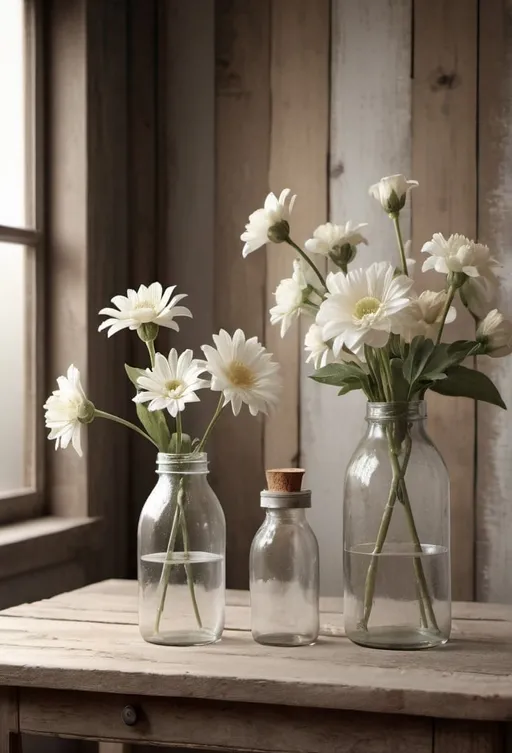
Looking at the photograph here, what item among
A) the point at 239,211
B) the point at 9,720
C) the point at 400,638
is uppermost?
the point at 239,211

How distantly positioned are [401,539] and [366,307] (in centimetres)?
31

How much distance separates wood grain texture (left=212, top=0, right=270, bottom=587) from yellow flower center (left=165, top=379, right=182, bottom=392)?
91 cm

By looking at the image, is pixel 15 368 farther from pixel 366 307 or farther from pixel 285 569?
pixel 366 307

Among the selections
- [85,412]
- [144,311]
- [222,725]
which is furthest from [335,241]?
[222,725]

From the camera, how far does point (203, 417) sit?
7.67 feet

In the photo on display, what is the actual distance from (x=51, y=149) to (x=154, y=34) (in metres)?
0.39

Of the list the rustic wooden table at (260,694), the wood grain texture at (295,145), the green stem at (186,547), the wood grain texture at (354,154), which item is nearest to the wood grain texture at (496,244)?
the wood grain texture at (354,154)

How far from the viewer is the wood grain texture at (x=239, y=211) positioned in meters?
2.29

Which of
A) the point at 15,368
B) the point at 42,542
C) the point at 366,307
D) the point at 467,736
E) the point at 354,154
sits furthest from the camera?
the point at 354,154

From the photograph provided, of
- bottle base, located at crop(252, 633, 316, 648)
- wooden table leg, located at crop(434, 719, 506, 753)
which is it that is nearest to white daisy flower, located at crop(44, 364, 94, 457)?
bottle base, located at crop(252, 633, 316, 648)

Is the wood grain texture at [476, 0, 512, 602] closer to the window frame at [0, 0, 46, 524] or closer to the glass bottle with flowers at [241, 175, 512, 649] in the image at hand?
the glass bottle with flowers at [241, 175, 512, 649]

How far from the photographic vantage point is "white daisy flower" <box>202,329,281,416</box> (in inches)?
54.5

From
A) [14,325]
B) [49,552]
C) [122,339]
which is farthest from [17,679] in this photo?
[122,339]

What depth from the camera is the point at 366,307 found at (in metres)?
1.32
